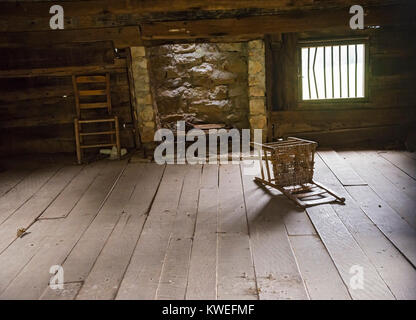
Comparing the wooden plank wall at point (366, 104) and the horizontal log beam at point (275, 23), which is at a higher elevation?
the horizontal log beam at point (275, 23)

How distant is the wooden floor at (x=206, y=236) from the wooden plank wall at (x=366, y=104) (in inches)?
39.9

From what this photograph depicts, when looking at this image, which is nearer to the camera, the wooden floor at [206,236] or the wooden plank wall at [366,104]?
the wooden floor at [206,236]

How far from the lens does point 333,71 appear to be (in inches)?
260

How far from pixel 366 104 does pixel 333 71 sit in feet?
2.36

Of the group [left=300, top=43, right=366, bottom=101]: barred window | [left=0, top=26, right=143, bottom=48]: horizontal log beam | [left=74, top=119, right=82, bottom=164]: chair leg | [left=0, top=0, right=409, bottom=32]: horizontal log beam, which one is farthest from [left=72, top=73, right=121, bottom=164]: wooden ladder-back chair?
[left=300, top=43, right=366, bottom=101]: barred window

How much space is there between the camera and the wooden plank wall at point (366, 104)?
6.34 meters

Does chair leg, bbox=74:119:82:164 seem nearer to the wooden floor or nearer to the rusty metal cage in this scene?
the wooden floor

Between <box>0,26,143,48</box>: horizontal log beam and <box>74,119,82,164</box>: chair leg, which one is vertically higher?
<box>0,26,143,48</box>: horizontal log beam

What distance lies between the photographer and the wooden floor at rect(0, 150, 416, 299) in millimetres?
2785

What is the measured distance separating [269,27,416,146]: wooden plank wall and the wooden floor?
39.9 inches

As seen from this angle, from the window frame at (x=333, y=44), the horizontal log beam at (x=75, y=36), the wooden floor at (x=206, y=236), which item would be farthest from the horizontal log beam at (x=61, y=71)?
the window frame at (x=333, y=44)

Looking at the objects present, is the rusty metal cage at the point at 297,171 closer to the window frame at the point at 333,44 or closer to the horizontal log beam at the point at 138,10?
the window frame at the point at 333,44

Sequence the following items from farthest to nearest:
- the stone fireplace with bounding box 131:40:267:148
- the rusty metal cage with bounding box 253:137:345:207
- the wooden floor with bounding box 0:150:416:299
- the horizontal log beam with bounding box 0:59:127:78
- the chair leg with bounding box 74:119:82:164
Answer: the stone fireplace with bounding box 131:40:267:148
the horizontal log beam with bounding box 0:59:127:78
the chair leg with bounding box 74:119:82:164
the rusty metal cage with bounding box 253:137:345:207
the wooden floor with bounding box 0:150:416:299

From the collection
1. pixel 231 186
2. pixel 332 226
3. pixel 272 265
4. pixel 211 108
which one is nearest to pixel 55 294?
pixel 272 265
